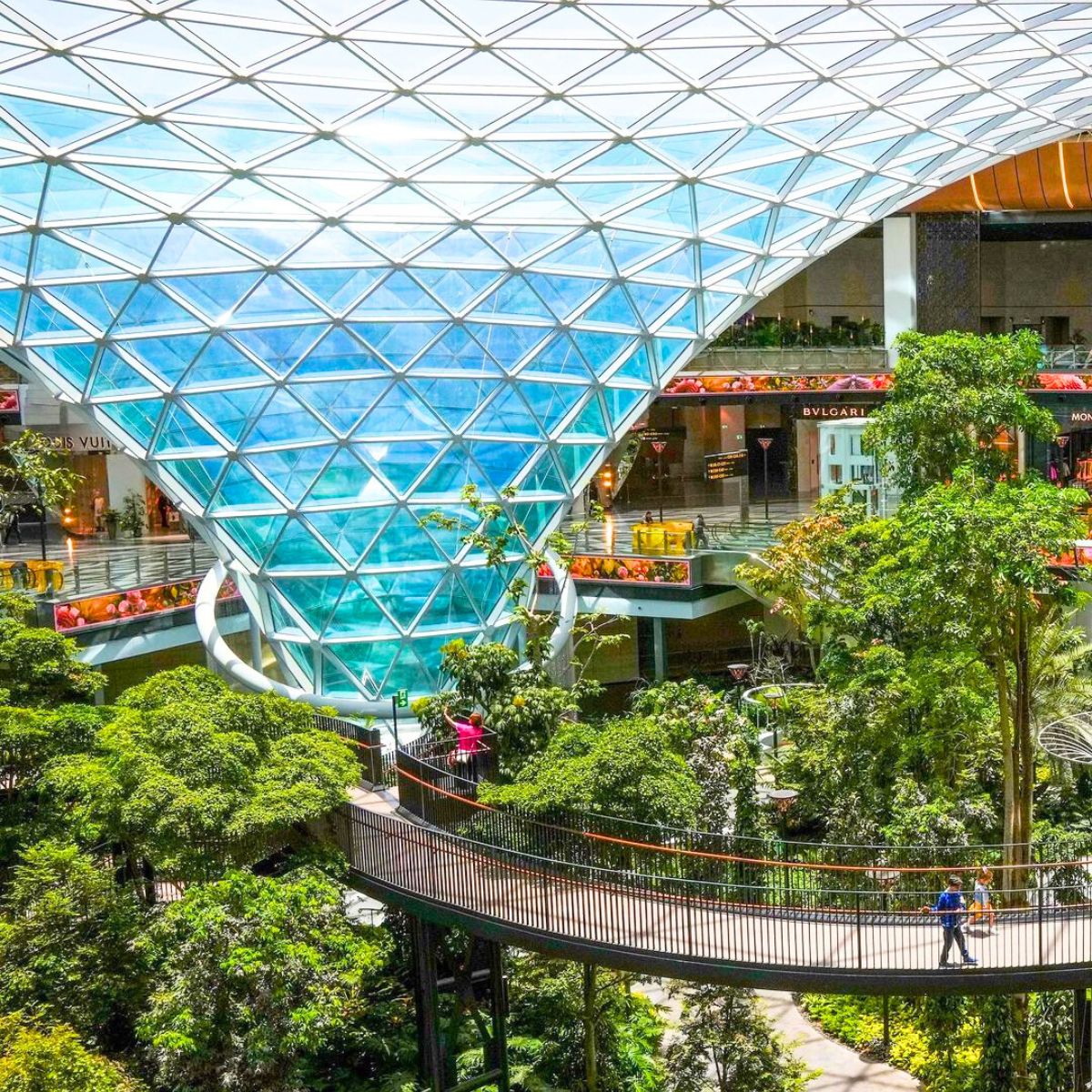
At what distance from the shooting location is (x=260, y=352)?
41125 mm

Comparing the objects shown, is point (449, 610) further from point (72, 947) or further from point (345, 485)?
point (72, 947)

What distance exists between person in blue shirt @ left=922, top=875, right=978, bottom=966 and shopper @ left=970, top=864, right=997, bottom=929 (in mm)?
284

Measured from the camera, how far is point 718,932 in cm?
2525

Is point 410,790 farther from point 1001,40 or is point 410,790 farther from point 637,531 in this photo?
point 637,531

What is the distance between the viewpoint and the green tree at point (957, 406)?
32.2 meters

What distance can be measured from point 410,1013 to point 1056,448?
1743 inches

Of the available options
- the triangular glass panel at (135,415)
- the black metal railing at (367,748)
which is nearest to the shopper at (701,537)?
the triangular glass panel at (135,415)

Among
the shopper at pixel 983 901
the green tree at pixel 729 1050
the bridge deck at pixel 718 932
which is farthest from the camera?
the green tree at pixel 729 1050

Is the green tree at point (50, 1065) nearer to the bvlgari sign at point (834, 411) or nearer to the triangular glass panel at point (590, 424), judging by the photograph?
the triangular glass panel at point (590, 424)

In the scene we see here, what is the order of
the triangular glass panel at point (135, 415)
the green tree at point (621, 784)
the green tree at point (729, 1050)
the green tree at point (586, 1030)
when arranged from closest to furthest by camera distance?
the green tree at point (621, 784) → the green tree at point (729, 1050) → the green tree at point (586, 1030) → the triangular glass panel at point (135, 415)

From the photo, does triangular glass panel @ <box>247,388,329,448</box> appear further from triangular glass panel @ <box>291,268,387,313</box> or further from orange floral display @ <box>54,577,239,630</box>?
orange floral display @ <box>54,577,239,630</box>

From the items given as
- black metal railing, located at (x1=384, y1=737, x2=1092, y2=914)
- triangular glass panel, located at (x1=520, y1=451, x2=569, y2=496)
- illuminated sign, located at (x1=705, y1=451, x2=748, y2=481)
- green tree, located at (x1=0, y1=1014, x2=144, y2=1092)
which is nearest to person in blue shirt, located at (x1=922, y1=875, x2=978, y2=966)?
black metal railing, located at (x1=384, y1=737, x2=1092, y2=914)

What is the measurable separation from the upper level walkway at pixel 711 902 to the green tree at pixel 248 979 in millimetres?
2230

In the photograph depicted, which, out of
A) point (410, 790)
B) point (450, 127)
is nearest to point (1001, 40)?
point (450, 127)
